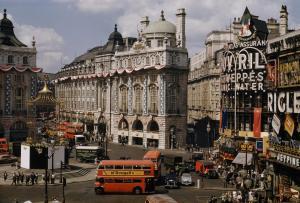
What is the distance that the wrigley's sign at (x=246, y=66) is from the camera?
71.5m

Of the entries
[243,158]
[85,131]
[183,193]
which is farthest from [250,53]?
[85,131]

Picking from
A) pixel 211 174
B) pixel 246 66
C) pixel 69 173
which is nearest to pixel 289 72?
pixel 211 174

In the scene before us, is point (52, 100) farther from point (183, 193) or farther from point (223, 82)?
point (183, 193)

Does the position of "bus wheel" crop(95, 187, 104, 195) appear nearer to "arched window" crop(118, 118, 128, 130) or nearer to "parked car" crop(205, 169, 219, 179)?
"parked car" crop(205, 169, 219, 179)

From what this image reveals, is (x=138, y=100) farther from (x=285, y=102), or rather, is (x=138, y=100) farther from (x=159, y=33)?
(x=285, y=102)

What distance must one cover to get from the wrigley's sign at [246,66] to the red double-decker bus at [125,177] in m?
26.1

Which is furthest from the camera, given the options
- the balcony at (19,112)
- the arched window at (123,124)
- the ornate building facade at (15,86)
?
the arched window at (123,124)

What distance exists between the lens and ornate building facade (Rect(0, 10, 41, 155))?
97125 millimetres

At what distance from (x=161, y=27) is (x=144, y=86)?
1391cm

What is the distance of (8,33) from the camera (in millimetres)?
105062

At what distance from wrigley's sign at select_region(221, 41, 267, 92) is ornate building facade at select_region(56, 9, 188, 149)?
23631 millimetres

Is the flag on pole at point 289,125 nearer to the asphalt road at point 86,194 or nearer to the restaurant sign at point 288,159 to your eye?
the restaurant sign at point 288,159

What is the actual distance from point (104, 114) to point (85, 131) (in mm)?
12730

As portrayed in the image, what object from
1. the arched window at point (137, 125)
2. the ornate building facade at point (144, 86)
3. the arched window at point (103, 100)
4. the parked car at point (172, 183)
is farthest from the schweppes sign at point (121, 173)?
the arched window at point (103, 100)
